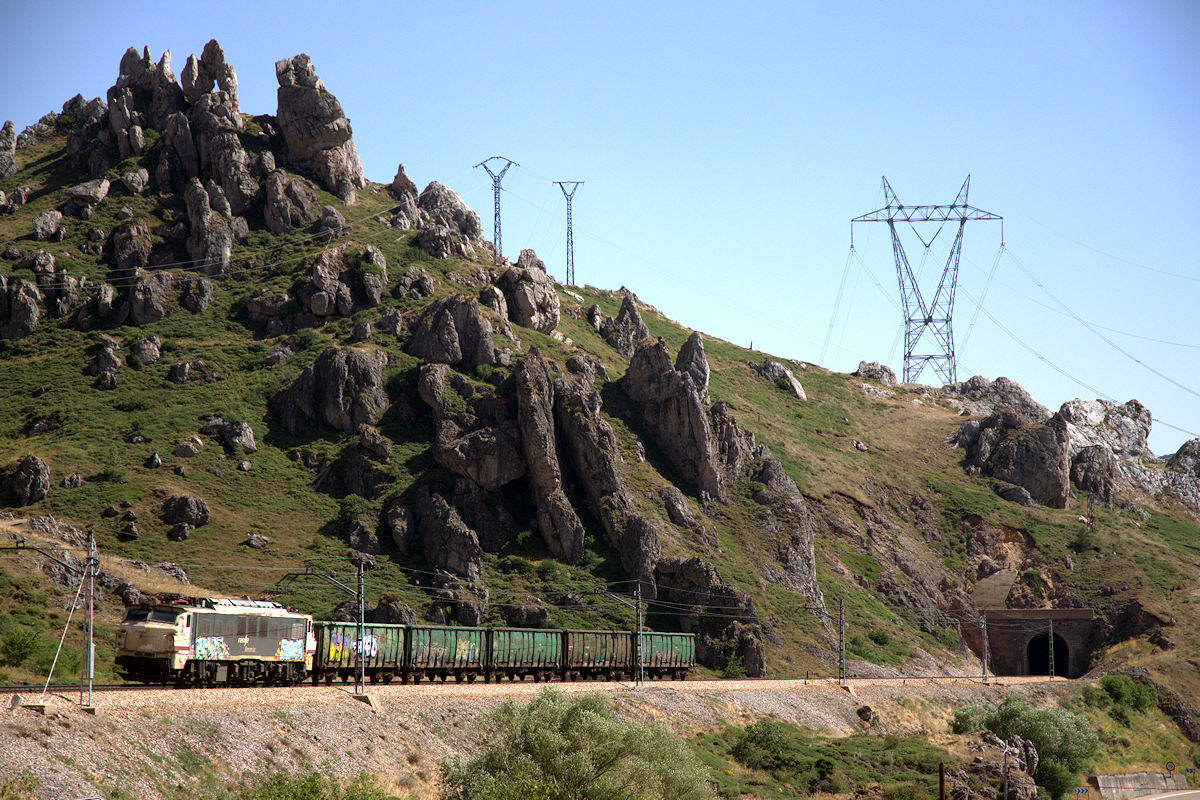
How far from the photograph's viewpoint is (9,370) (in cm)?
10344

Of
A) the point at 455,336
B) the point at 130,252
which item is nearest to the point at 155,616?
the point at 455,336

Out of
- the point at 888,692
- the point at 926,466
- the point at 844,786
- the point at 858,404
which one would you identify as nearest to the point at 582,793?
the point at 844,786

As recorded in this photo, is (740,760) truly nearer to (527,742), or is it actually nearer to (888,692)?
(527,742)

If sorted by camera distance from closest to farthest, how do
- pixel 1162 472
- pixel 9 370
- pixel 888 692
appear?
pixel 888 692, pixel 9 370, pixel 1162 472

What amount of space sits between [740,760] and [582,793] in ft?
72.9

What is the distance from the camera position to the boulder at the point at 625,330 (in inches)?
5792

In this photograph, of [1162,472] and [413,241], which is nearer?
[413,241]

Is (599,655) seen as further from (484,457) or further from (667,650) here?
(484,457)

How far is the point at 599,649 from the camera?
2891 inches

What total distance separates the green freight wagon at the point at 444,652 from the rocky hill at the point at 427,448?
15032 millimetres

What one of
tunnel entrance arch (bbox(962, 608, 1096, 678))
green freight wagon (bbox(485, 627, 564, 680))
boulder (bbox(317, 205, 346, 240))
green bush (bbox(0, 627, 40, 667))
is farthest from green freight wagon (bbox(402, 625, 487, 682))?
boulder (bbox(317, 205, 346, 240))

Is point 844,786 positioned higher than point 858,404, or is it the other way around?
point 858,404

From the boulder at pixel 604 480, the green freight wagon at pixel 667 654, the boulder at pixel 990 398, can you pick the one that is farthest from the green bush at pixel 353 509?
the boulder at pixel 990 398

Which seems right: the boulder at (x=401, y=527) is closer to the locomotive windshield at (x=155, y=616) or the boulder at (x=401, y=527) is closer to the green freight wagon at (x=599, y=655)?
the green freight wagon at (x=599, y=655)
